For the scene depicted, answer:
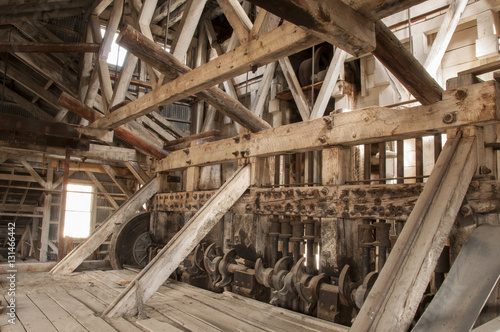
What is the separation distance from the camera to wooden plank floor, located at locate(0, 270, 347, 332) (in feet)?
9.18

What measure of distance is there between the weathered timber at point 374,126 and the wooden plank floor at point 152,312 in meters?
1.45

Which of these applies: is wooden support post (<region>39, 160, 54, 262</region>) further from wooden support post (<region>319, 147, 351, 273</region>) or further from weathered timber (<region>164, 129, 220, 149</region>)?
wooden support post (<region>319, 147, 351, 273</region>)

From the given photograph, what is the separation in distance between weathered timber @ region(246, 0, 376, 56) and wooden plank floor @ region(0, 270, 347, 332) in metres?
1.91

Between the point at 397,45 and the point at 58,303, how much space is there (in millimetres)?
3393

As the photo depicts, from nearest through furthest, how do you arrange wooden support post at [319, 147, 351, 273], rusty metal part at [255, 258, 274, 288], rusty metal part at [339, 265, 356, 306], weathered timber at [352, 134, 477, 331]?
weathered timber at [352, 134, 477, 331]
rusty metal part at [339, 265, 356, 306]
wooden support post at [319, 147, 351, 273]
rusty metal part at [255, 258, 274, 288]

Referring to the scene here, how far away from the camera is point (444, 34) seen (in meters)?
4.87

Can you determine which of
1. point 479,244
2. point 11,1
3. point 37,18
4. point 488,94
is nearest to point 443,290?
point 479,244

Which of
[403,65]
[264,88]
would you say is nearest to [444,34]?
[403,65]

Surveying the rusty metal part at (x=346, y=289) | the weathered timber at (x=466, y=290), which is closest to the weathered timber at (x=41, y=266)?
the rusty metal part at (x=346, y=289)

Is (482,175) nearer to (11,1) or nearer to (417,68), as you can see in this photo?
(417,68)

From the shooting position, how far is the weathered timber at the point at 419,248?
181 centimetres

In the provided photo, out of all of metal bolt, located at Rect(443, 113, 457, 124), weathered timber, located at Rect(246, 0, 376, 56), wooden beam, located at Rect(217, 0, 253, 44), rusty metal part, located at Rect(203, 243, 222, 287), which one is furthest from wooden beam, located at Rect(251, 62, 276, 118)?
weathered timber, located at Rect(246, 0, 376, 56)

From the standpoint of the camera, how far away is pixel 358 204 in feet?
10.1

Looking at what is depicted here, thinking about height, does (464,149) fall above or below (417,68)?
below
